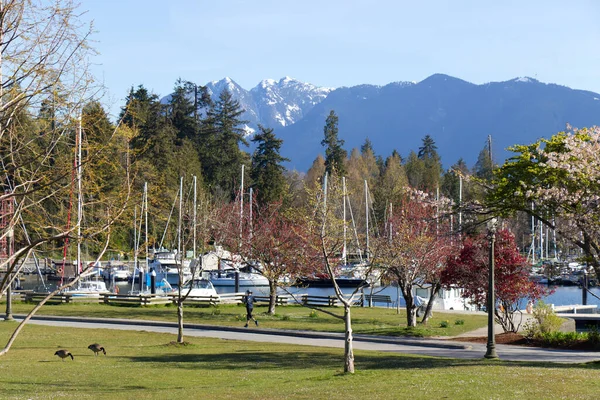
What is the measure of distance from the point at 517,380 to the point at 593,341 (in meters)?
14.6

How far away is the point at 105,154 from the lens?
30.0 ft

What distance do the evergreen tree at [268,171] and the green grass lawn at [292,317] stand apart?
5330 cm

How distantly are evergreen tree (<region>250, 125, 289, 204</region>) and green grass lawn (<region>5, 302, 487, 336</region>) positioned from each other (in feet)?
175

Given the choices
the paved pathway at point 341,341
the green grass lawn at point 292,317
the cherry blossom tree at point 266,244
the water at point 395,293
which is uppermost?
the cherry blossom tree at point 266,244

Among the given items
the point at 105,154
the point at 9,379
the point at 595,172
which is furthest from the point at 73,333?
the point at 105,154

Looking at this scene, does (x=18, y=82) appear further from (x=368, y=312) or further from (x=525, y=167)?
(x=368, y=312)

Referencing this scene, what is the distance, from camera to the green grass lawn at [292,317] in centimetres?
3591

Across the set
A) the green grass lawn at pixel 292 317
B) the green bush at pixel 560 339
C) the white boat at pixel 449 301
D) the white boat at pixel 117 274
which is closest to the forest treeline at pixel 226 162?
the white boat at pixel 117 274

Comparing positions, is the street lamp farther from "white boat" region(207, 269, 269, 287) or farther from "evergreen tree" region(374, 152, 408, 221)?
"evergreen tree" region(374, 152, 408, 221)

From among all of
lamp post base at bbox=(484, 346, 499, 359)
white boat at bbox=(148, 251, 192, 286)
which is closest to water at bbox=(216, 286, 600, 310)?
white boat at bbox=(148, 251, 192, 286)

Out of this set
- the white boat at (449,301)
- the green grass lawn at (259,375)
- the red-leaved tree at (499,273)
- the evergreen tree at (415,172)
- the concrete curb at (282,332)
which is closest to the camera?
the green grass lawn at (259,375)

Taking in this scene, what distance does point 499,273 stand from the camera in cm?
3409

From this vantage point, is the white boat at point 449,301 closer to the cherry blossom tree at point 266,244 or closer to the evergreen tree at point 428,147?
the cherry blossom tree at point 266,244

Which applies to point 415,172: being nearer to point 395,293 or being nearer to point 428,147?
point 428,147
